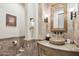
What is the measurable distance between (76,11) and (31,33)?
0.63m

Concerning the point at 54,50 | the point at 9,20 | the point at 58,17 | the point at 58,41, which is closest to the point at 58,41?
the point at 58,41

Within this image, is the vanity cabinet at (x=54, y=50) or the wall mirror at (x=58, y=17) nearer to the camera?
the vanity cabinet at (x=54, y=50)

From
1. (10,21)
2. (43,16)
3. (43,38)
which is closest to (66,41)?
(43,38)

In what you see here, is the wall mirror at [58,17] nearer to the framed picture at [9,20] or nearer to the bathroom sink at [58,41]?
the bathroom sink at [58,41]

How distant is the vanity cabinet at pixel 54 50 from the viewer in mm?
1550

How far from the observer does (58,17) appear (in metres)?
1.69

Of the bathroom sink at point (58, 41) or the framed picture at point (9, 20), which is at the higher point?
the framed picture at point (9, 20)

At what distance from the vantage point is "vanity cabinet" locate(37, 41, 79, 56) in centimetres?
155

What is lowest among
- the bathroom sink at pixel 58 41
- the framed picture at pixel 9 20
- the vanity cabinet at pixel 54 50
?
the vanity cabinet at pixel 54 50

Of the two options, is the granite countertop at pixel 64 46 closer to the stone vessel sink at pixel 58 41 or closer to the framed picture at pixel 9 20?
the stone vessel sink at pixel 58 41

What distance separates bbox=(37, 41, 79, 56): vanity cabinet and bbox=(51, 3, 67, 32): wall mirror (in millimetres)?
212

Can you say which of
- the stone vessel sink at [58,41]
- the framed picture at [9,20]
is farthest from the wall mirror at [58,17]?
the framed picture at [9,20]

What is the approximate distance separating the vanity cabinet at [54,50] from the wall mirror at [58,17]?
212mm

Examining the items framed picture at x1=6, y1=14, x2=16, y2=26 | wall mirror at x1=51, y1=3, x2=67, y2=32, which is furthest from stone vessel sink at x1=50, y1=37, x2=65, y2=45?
framed picture at x1=6, y1=14, x2=16, y2=26
